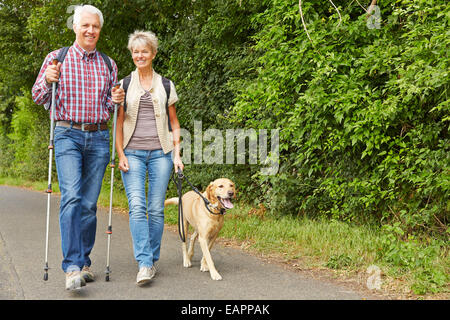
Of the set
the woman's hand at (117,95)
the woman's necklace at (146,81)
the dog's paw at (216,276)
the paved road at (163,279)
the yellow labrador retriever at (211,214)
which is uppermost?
the woman's necklace at (146,81)

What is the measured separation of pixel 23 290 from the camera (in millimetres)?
4527

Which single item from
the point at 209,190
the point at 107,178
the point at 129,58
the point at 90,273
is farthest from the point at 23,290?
the point at 107,178

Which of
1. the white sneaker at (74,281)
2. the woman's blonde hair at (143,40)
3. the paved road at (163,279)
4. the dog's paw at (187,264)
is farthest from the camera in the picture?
the dog's paw at (187,264)

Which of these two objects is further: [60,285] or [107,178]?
[107,178]

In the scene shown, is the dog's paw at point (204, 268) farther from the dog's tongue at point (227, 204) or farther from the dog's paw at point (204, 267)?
the dog's tongue at point (227, 204)

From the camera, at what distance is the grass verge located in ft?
15.0

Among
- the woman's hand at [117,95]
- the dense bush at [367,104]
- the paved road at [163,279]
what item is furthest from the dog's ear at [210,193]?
the dense bush at [367,104]

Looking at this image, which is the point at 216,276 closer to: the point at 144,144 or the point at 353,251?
the point at 144,144

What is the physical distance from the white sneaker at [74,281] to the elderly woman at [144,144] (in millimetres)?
617

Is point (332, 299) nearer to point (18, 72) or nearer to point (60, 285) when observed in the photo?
point (60, 285)

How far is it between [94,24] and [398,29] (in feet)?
12.9

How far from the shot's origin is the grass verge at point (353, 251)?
4.57 metres

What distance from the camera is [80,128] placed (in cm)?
462

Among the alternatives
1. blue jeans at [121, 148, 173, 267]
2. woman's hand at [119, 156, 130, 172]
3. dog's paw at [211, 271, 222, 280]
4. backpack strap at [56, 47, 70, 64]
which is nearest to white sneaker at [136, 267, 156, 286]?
blue jeans at [121, 148, 173, 267]
